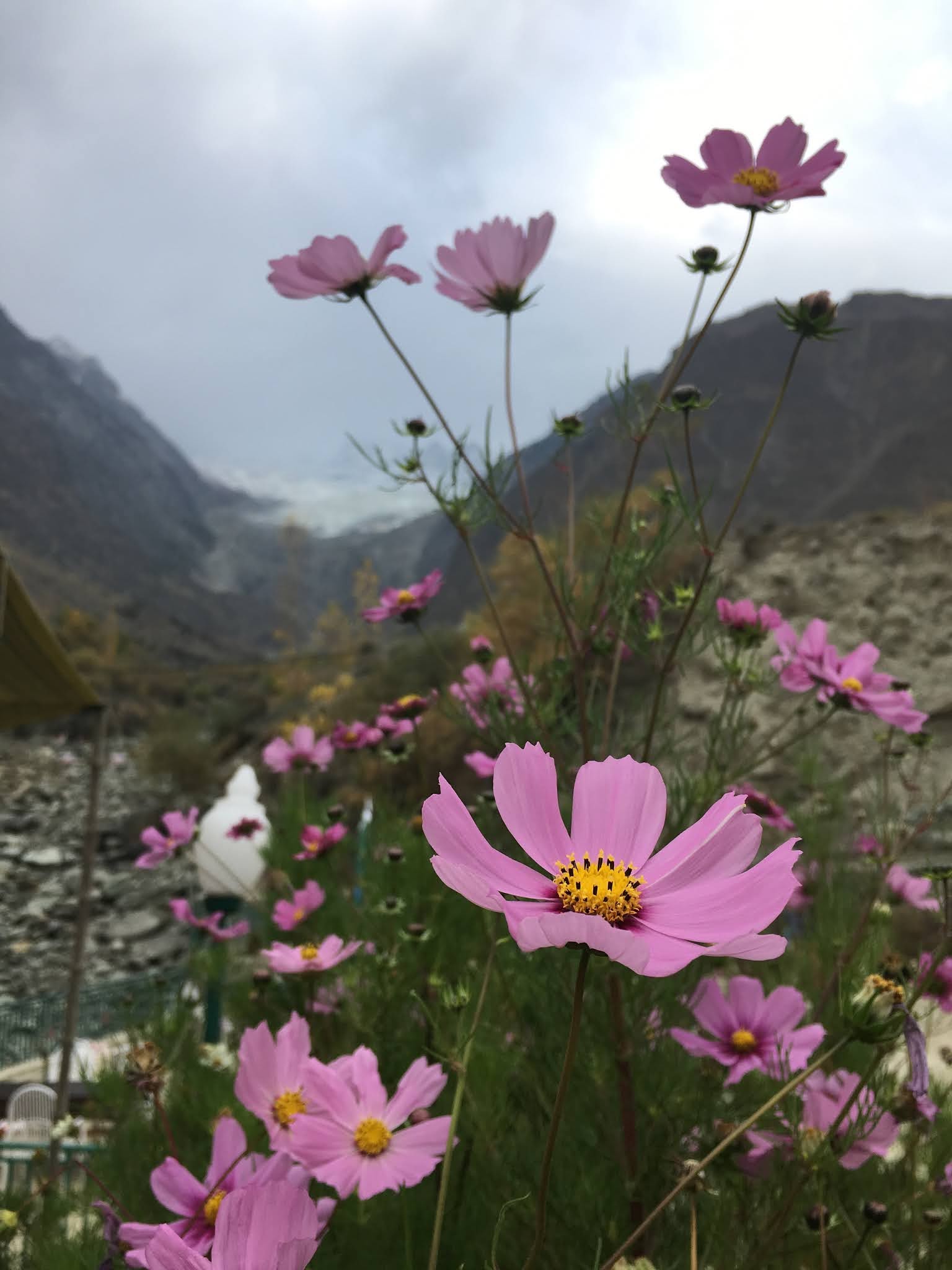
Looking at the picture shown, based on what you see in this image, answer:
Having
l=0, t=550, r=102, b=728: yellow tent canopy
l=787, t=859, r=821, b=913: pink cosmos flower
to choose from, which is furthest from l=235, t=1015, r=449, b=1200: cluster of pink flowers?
l=0, t=550, r=102, b=728: yellow tent canopy

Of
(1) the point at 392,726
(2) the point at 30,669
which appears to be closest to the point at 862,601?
(2) the point at 30,669

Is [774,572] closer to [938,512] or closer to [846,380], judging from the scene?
[938,512]

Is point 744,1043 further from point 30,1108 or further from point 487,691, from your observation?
point 30,1108

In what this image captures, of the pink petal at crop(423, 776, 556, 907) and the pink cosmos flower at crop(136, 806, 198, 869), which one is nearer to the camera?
the pink petal at crop(423, 776, 556, 907)

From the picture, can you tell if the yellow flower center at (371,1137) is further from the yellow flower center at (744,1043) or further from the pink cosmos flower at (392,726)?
the pink cosmos flower at (392,726)

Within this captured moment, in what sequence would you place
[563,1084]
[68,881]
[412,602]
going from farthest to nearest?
1. [68,881]
2. [412,602]
3. [563,1084]

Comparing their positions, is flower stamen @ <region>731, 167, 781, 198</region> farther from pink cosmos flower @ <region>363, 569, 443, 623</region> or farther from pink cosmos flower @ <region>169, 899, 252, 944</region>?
pink cosmos flower @ <region>169, 899, 252, 944</region>
